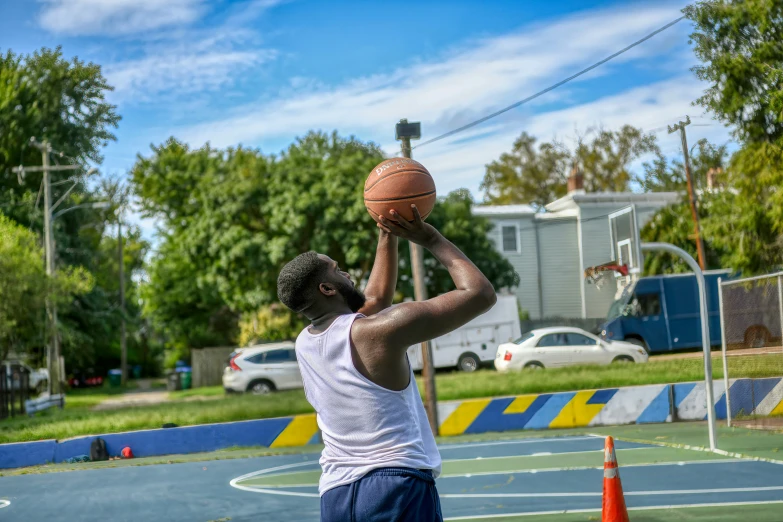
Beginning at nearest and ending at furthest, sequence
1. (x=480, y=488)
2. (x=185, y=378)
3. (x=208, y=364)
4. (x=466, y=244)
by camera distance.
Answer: (x=480, y=488) → (x=466, y=244) → (x=185, y=378) → (x=208, y=364)

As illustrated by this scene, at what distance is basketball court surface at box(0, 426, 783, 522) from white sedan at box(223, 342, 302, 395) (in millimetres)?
11490

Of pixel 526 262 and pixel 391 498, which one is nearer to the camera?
pixel 391 498

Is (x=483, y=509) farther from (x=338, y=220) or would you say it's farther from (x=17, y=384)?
(x=338, y=220)

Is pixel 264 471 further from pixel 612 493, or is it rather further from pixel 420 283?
pixel 612 493

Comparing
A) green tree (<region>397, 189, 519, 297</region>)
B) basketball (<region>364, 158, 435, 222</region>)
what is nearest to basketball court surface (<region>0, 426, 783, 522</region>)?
basketball (<region>364, 158, 435, 222</region>)

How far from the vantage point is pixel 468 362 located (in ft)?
99.2

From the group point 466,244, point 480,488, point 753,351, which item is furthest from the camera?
point 466,244

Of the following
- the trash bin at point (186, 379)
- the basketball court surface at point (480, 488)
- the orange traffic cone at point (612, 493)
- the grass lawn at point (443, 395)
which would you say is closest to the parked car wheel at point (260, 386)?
the grass lawn at point (443, 395)

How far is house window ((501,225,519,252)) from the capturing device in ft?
132

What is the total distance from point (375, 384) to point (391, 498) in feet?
1.26

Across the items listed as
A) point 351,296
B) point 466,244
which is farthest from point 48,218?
point 351,296

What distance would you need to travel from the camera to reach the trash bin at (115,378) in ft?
136

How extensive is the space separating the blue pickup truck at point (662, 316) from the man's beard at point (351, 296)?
2755cm

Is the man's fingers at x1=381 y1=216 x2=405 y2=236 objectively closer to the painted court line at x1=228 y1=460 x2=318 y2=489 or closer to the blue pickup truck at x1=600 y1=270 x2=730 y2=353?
the painted court line at x1=228 y1=460 x2=318 y2=489
